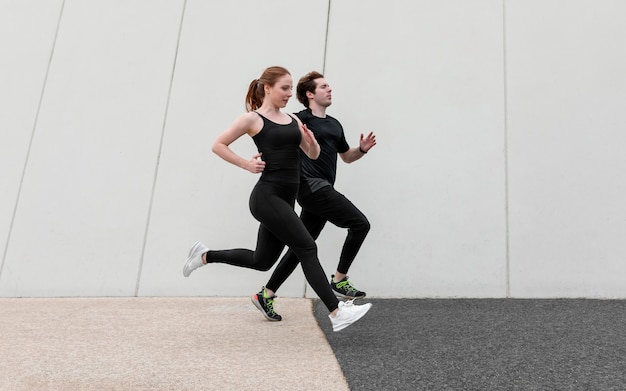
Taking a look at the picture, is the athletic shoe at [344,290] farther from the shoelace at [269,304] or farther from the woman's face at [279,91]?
the woman's face at [279,91]

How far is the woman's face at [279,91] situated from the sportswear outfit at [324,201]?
501mm

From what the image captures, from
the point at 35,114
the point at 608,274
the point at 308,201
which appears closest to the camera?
the point at 308,201

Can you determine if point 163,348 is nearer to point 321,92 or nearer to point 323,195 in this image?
point 323,195

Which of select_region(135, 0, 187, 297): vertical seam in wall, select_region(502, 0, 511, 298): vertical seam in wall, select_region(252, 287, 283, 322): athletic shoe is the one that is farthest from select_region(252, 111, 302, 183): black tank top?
select_region(502, 0, 511, 298): vertical seam in wall

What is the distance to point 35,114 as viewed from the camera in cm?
470

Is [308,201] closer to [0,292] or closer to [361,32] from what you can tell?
[361,32]

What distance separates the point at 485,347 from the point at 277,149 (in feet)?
4.75

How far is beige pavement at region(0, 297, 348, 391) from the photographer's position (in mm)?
1986

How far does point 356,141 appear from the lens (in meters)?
4.37

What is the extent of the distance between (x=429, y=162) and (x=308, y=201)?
1.62 m

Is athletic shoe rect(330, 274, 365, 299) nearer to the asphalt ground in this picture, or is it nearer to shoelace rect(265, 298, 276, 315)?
the asphalt ground

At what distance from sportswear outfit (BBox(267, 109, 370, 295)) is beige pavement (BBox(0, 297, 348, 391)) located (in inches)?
15.8

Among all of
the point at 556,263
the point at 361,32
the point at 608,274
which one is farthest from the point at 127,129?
the point at 608,274

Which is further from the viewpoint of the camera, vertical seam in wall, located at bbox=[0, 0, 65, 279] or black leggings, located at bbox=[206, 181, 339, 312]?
vertical seam in wall, located at bbox=[0, 0, 65, 279]
